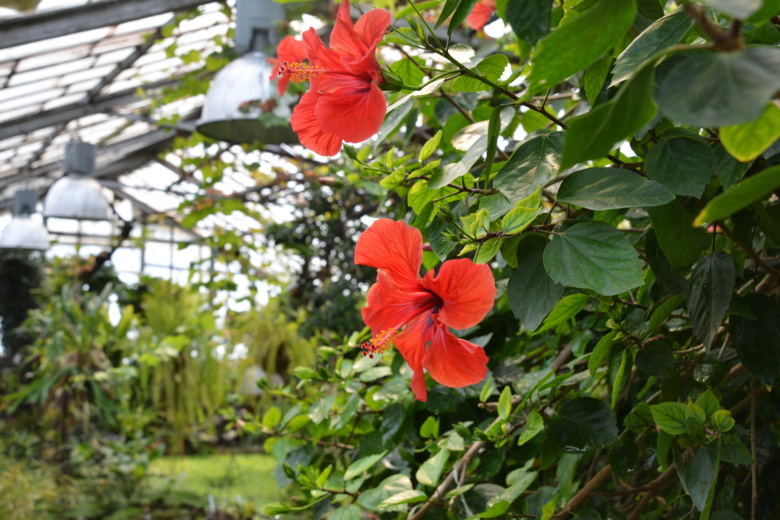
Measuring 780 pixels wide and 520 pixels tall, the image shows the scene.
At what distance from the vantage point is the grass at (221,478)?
3.84 metres

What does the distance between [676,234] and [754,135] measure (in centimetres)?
23

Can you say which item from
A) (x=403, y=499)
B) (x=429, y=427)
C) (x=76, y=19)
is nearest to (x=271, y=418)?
(x=429, y=427)

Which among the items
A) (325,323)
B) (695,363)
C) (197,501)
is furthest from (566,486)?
(197,501)

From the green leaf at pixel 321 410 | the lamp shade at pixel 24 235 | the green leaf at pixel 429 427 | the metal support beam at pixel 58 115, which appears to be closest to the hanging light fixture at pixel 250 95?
the green leaf at pixel 321 410

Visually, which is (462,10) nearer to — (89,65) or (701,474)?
(701,474)

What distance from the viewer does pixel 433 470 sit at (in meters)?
0.58

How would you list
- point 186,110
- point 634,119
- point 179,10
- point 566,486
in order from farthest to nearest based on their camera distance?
point 186,110, point 179,10, point 566,486, point 634,119

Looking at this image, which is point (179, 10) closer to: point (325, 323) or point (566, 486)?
point (325, 323)

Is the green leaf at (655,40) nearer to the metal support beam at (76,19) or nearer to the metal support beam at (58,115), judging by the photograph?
the metal support beam at (76,19)

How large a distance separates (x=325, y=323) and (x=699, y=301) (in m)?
1.96

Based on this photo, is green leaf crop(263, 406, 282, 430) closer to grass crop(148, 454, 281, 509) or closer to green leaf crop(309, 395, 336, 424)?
green leaf crop(309, 395, 336, 424)

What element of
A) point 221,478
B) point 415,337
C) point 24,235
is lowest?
point 221,478

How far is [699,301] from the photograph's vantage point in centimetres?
44

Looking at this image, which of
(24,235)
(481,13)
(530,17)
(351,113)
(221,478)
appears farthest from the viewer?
(221,478)
